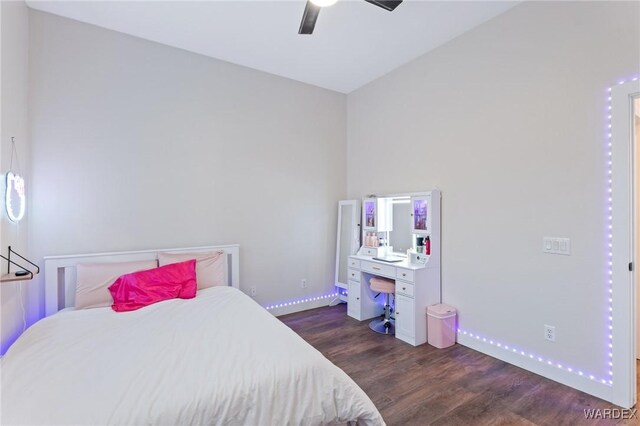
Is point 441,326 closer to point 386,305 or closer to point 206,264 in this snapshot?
point 386,305

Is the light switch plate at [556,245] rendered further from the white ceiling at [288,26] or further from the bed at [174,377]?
the white ceiling at [288,26]

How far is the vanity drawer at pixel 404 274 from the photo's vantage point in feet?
10.0

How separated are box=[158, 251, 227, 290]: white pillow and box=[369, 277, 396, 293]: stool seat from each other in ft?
5.52

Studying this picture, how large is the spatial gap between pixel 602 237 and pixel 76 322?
3804mm

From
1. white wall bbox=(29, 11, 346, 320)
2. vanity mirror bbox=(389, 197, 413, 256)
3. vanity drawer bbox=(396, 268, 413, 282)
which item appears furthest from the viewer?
vanity mirror bbox=(389, 197, 413, 256)

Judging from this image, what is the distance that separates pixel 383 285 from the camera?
3371 mm

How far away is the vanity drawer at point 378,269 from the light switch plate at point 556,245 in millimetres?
1352

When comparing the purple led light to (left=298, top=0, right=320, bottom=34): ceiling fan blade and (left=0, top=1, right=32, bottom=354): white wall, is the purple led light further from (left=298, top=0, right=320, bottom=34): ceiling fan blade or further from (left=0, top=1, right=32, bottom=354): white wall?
(left=298, top=0, right=320, bottom=34): ceiling fan blade

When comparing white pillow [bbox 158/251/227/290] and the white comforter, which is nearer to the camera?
the white comforter

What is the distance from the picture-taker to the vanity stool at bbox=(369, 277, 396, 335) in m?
3.34

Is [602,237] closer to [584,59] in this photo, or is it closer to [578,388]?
[578,388]

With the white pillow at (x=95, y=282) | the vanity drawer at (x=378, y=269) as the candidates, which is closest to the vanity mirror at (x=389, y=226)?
the vanity drawer at (x=378, y=269)

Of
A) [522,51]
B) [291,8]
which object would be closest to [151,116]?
[291,8]

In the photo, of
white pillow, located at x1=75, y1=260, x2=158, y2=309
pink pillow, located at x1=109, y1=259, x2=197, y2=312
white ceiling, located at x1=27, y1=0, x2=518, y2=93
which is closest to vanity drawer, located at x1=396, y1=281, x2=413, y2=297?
pink pillow, located at x1=109, y1=259, x2=197, y2=312
